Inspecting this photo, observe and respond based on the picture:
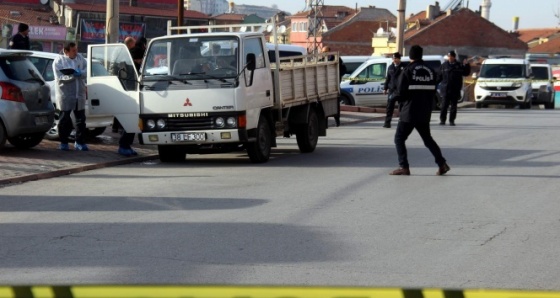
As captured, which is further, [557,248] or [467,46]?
[467,46]

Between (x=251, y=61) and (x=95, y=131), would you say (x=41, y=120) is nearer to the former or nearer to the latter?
(x=95, y=131)

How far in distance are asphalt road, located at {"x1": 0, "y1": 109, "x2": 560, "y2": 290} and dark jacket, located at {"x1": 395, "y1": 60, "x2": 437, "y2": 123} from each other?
35.1 inches

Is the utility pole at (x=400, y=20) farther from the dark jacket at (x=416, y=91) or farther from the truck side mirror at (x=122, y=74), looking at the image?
the dark jacket at (x=416, y=91)

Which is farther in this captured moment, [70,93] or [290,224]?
[70,93]

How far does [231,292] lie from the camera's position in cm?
260

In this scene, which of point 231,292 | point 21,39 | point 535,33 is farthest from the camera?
point 535,33

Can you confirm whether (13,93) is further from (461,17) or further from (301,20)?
(301,20)

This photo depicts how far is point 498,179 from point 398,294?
38.4 ft

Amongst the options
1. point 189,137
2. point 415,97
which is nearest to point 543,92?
point 415,97

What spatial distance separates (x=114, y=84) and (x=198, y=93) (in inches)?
62.4

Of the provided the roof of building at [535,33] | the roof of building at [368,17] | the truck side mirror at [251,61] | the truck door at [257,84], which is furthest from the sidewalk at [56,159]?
the roof of building at [535,33]

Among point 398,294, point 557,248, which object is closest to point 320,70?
point 557,248

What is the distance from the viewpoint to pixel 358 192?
40.4 ft

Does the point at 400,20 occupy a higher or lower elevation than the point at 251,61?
higher
